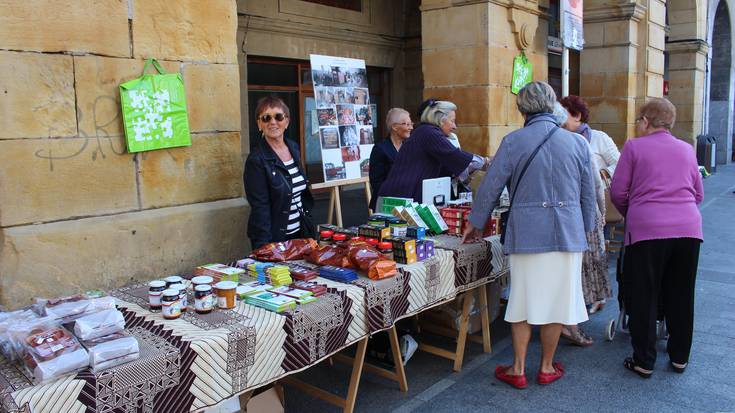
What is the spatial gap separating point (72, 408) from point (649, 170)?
10.7ft

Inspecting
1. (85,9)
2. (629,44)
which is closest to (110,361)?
(85,9)

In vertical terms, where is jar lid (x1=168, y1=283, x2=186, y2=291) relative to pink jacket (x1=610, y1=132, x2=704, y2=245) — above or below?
below

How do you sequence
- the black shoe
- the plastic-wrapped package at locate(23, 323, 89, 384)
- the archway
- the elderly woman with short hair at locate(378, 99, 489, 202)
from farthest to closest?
1. the archway
2. the elderly woman with short hair at locate(378, 99, 489, 202)
3. the black shoe
4. the plastic-wrapped package at locate(23, 323, 89, 384)

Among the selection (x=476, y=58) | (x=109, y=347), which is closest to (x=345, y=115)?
(x=476, y=58)

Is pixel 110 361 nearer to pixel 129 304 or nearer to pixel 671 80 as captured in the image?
pixel 129 304

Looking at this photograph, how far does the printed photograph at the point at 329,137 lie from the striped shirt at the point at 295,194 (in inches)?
98.6

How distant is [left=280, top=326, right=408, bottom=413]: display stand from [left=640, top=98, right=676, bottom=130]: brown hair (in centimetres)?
199

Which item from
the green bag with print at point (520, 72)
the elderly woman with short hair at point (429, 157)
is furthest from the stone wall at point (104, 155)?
the green bag with print at point (520, 72)

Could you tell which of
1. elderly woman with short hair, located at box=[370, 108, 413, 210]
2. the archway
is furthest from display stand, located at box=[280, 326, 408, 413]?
the archway

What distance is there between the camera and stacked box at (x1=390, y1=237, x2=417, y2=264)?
3.37 meters

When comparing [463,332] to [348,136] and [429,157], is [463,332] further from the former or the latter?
[348,136]

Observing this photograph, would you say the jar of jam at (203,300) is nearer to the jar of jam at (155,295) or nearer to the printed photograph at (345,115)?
the jar of jam at (155,295)

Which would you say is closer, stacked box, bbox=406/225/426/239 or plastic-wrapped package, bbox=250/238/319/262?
plastic-wrapped package, bbox=250/238/319/262

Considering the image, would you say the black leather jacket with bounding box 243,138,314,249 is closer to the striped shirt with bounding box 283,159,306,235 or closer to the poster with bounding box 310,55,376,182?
the striped shirt with bounding box 283,159,306,235
